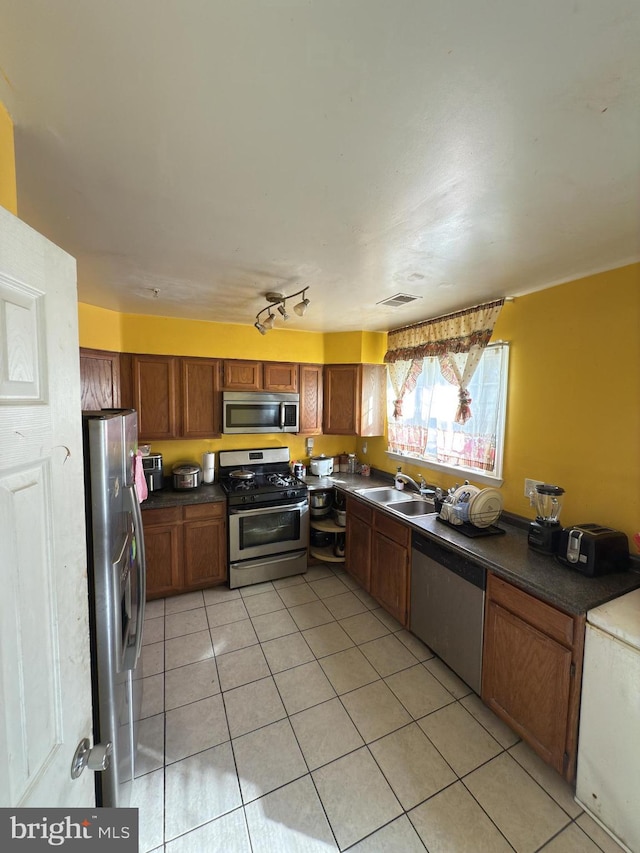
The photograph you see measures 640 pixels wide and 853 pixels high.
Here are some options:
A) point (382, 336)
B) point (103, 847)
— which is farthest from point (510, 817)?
point (382, 336)

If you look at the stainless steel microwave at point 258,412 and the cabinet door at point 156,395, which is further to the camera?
the stainless steel microwave at point 258,412

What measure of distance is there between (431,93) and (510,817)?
2548mm

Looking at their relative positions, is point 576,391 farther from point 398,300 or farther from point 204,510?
point 204,510

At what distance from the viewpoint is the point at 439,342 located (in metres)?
2.94

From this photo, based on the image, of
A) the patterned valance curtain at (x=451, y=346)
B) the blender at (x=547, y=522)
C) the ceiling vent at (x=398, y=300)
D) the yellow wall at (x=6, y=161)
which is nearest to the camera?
the yellow wall at (x=6, y=161)

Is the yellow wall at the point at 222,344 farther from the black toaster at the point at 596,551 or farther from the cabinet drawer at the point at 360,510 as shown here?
the black toaster at the point at 596,551

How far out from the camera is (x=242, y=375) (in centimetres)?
335

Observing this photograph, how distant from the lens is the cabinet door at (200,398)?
10.4 ft

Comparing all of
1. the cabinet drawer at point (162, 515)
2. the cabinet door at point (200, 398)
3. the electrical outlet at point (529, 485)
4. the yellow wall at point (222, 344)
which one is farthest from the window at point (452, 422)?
the cabinet drawer at point (162, 515)

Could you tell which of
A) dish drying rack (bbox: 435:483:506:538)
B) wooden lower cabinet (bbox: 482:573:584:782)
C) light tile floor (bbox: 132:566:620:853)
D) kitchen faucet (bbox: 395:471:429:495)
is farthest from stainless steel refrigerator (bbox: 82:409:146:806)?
kitchen faucet (bbox: 395:471:429:495)

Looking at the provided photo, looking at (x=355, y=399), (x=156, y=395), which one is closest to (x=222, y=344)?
(x=156, y=395)

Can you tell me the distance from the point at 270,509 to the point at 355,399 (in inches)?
55.6

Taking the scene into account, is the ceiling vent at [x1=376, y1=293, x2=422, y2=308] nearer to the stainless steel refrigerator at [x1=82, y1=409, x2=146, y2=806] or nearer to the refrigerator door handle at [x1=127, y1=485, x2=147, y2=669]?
the stainless steel refrigerator at [x1=82, y1=409, x2=146, y2=806]

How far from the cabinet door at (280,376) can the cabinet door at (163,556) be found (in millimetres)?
1469
